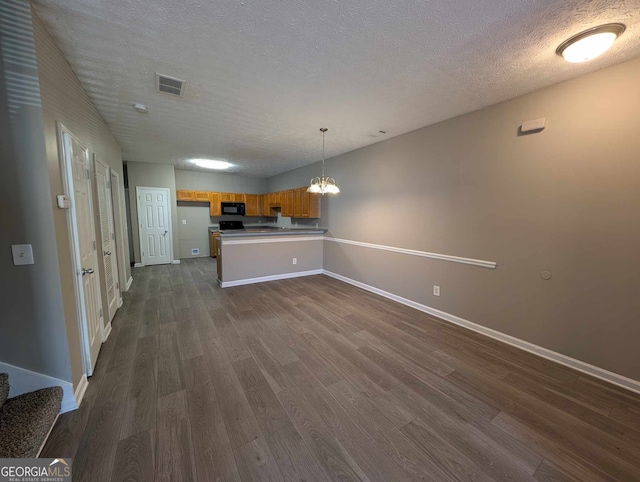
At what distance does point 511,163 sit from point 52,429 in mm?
4376

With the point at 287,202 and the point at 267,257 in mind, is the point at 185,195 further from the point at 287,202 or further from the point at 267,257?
the point at 267,257

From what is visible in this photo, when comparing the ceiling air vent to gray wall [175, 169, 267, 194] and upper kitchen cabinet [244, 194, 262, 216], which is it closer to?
gray wall [175, 169, 267, 194]

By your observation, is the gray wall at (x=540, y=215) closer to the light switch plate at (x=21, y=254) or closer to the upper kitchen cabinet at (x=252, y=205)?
the light switch plate at (x=21, y=254)

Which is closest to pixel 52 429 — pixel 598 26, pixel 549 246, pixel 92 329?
pixel 92 329

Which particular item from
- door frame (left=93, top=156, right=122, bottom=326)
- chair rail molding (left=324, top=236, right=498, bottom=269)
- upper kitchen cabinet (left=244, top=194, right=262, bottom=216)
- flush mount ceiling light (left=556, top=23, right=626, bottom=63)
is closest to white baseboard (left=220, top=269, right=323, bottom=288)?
chair rail molding (left=324, top=236, right=498, bottom=269)

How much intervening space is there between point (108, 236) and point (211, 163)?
3210 millimetres

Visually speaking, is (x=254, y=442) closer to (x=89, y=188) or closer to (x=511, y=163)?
(x=89, y=188)

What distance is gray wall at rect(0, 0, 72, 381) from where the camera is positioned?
1.37 meters

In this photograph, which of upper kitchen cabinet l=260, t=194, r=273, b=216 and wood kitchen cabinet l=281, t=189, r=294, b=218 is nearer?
wood kitchen cabinet l=281, t=189, r=294, b=218

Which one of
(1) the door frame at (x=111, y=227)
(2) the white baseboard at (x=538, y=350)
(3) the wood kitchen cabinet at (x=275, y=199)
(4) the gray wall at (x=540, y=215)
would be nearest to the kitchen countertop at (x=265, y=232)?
(1) the door frame at (x=111, y=227)

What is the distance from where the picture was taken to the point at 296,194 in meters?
5.75

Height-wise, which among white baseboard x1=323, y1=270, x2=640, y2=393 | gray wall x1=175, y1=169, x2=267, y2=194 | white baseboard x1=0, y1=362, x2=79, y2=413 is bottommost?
white baseboard x1=323, y1=270, x2=640, y2=393

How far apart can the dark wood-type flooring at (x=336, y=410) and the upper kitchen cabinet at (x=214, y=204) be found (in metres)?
4.73

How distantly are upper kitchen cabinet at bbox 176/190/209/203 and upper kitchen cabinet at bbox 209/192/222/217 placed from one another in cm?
12
